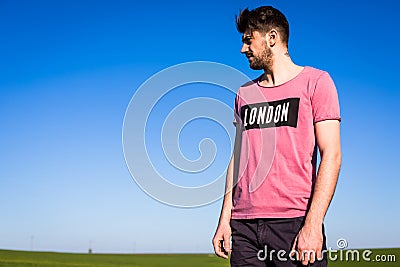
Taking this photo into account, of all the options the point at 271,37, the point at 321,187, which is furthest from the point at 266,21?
the point at 321,187

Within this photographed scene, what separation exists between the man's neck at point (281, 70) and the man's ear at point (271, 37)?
111mm

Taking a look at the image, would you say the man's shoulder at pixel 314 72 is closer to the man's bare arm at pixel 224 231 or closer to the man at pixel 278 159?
the man at pixel 278 159

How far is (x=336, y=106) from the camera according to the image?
156 inches

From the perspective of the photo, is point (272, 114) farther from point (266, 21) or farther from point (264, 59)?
point (266, 21)

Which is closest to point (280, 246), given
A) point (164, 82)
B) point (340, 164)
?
point (340, 164)

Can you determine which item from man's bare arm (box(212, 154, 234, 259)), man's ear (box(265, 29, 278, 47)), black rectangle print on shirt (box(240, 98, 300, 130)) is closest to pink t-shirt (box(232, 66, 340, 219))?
black rectangle print on shirt (box(240, 98, 300, 130))

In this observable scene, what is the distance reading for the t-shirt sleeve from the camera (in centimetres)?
393

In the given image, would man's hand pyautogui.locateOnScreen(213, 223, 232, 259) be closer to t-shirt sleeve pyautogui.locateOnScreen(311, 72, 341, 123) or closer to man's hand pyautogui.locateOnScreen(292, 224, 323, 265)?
Answer: man's hand pyautogui.locateOnScreen(292, 224, 323, 265)

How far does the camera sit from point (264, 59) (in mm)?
4336

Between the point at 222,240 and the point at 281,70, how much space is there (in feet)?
4.67

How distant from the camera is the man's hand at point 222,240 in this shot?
4.26 metres

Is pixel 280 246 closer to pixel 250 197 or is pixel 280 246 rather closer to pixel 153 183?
pixel 250 197

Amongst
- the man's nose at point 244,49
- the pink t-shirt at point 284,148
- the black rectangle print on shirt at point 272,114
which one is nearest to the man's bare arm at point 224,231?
the pink t-shirt at point 284,148

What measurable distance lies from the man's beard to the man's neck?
0.03 metres
